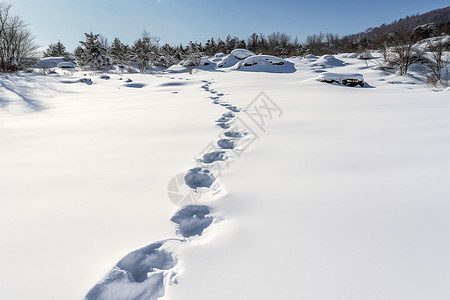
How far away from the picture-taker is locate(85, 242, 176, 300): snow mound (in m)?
0.70

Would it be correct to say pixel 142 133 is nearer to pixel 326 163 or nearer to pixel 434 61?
pixel 326 163

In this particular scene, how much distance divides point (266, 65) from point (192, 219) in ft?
41.7

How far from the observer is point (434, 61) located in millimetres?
9953

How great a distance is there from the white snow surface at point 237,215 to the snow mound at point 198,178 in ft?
0.04

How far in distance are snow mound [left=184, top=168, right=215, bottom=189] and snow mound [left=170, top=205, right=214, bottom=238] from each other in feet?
0.87

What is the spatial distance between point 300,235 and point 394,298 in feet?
1.04

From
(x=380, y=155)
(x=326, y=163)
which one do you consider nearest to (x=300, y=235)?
(x=326, y=163)

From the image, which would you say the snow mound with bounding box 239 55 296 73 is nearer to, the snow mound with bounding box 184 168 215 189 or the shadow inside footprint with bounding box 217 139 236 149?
the shadow inside footprint with bounding box 217 139 236 149

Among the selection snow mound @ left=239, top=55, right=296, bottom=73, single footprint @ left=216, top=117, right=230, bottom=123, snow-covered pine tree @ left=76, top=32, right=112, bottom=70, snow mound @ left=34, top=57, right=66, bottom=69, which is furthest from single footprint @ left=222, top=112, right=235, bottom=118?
snow mound @ left=34, top=57, right=66, bottom=69

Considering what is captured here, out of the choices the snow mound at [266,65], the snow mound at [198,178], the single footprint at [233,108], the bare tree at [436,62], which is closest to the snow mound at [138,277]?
the snow mound at [198,178]

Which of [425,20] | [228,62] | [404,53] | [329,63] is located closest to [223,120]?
[404,53]

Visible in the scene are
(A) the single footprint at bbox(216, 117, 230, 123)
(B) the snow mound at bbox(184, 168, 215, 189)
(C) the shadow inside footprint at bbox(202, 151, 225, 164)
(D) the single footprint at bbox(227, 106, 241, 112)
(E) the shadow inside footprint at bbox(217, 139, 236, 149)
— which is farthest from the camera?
(D) the single footprint at bbox(227, 106, 241, 112)

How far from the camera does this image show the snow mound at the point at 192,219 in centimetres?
101

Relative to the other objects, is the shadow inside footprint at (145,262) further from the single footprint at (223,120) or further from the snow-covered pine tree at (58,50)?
the snow-covered pine tree at (58,50)
